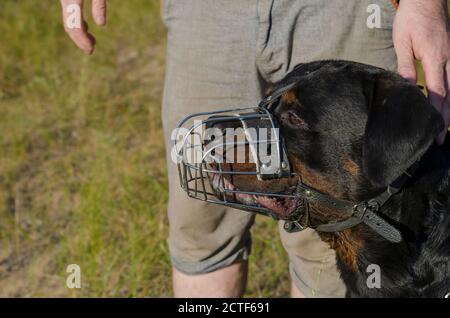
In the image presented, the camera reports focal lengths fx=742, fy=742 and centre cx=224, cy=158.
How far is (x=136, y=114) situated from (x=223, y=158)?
3.30 meters

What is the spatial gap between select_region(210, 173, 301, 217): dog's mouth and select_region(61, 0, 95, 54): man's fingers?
0.88m

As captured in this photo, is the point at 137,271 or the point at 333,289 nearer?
the point at 333,289

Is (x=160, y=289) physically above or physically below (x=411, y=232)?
below

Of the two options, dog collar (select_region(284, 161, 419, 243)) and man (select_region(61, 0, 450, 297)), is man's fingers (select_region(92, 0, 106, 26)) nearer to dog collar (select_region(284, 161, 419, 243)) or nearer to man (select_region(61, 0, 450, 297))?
man (select_region(61, 0, 450, 297))

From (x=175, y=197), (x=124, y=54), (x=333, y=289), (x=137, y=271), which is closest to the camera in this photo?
(x=175, y=197)

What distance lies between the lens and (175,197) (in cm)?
326

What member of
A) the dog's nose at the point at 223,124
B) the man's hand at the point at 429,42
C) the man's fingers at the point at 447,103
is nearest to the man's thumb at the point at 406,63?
the man's hand at the point at 429,42

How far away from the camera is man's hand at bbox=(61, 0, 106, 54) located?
10.2 feet

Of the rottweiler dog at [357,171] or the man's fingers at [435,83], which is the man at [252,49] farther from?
the rottweiler dog at [357,171]

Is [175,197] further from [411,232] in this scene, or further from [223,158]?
[411,232]

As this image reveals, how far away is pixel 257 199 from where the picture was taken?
112 inches

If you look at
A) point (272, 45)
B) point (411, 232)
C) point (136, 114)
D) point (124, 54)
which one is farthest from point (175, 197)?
point (124, 54)

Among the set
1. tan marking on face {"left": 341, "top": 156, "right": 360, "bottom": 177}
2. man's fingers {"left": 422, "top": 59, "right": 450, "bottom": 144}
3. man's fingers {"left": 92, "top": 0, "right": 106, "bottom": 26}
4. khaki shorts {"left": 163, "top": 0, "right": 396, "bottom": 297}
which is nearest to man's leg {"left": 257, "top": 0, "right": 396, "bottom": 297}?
khaki shorts {"left": 163, "top": 0, "right": 396, "bottom": 297}

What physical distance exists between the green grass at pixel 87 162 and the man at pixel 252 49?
3.14 ft
